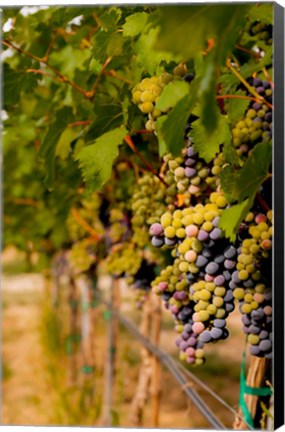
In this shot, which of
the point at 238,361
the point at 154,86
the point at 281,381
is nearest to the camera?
the point at 154,86

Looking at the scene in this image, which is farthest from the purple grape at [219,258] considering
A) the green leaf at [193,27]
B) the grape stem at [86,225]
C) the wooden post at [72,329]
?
the wooden post at [72,329]

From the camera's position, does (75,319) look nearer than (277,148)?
No

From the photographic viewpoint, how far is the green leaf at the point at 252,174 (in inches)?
53.0

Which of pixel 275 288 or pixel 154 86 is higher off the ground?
pixel 154 86

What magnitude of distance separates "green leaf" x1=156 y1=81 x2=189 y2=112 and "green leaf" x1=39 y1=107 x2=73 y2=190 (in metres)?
0.77

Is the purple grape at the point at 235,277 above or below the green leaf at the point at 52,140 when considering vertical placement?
below

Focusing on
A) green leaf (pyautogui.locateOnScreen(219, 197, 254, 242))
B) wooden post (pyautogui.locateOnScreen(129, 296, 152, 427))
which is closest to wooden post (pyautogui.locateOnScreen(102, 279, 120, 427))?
wooden post (pyautogui.locateOnScreen(129, 296, 152, 427))

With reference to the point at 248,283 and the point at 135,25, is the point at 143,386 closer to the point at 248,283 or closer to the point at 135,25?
the point at 248,283

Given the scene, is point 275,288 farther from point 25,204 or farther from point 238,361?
point 238,361

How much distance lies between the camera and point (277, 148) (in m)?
1.60

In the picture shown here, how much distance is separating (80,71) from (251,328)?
98cm

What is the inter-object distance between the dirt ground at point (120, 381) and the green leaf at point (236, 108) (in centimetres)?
261

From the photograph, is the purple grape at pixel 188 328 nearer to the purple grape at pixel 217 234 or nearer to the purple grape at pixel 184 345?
the purple grape at pixel 184 345

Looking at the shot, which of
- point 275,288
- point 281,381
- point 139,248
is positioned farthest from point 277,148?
point 139,248
